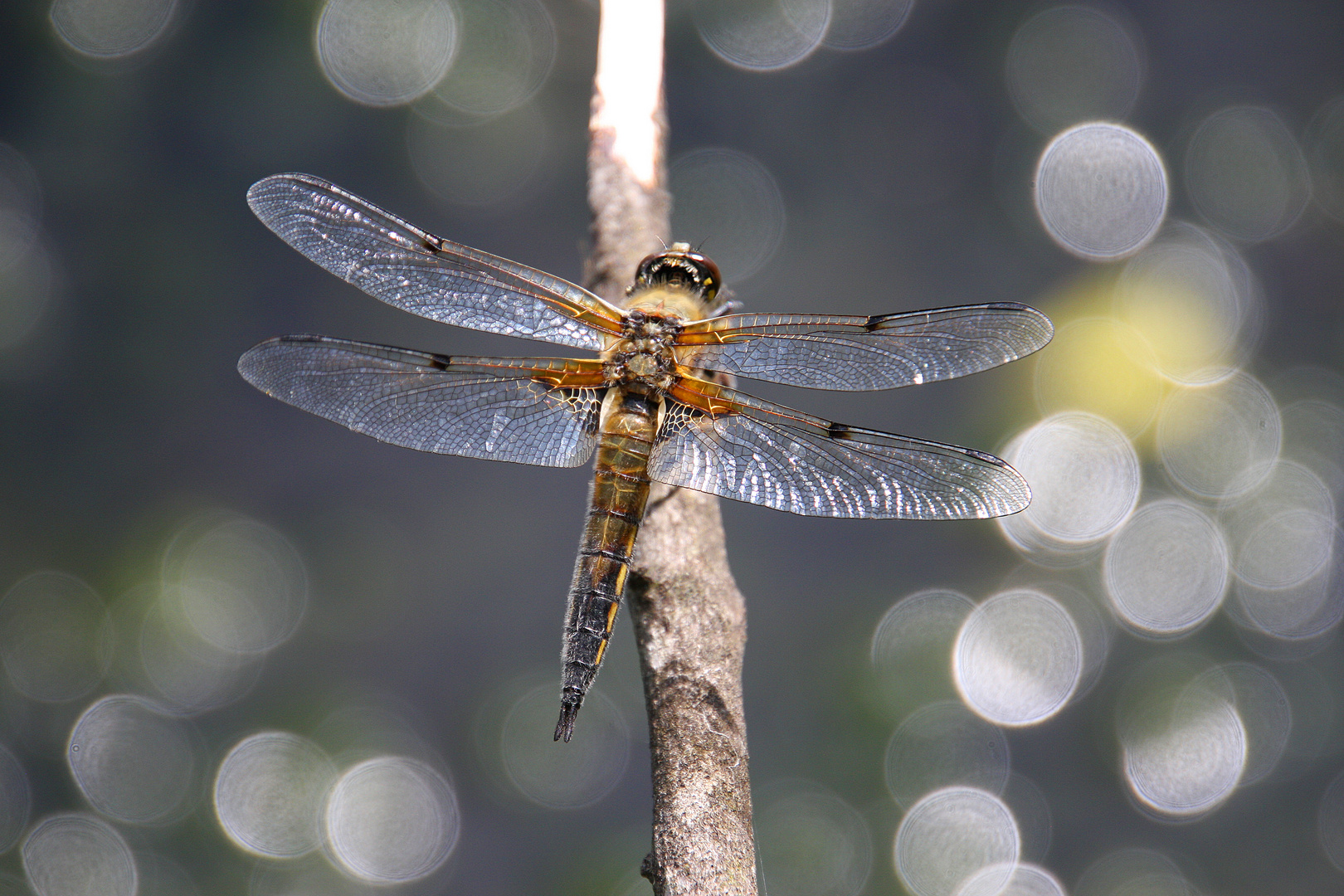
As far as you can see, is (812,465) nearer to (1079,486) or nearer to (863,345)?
(863,345)

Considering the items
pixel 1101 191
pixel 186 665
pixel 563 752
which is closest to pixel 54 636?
pixel 186 665

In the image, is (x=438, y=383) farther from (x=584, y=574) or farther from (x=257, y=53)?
(x=257, y=53)

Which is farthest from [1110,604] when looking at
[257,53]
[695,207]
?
[257,53]

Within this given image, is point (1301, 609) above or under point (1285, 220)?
under

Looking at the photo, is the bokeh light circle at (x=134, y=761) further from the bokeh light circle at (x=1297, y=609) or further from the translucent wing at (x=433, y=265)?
the bokeh light circle at (x=1297, y=609)

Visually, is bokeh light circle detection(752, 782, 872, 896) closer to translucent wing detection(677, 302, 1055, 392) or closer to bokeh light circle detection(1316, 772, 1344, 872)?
bokeh light circle detection(1316, 772, 1344, 872)

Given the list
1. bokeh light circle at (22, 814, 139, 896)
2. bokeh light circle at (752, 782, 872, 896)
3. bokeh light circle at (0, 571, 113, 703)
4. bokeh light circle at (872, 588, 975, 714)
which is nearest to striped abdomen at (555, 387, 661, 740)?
bokeh light circle at (752, 782, 872, 896)
